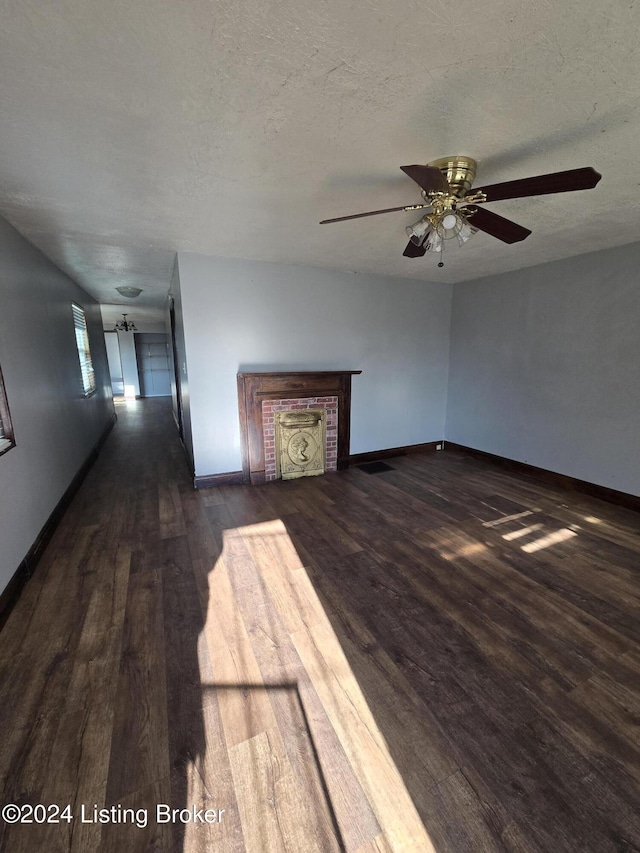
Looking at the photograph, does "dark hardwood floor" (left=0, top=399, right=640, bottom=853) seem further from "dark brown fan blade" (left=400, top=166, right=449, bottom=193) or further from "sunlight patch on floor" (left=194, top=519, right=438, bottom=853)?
"dark brown fan blade" (left=400, top=166, right=449, bottom=193)

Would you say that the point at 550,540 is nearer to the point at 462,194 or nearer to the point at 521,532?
the point at 521,532

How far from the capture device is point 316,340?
4234mm

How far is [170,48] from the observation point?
1.15m

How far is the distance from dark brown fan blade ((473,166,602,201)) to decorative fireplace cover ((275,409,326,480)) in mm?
2838

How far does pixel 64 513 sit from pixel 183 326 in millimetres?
2135

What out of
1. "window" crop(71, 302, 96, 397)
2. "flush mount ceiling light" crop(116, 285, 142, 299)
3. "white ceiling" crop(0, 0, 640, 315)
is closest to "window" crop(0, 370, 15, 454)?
A: "white ceiling" crop(0, 0, 640, 315)

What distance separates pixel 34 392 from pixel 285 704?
2.90 metres

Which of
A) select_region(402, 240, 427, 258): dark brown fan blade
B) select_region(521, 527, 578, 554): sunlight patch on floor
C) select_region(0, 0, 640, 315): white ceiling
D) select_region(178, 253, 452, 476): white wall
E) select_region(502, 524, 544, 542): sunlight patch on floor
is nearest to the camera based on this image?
select_region(0, 0, 640, 315): white ceiling

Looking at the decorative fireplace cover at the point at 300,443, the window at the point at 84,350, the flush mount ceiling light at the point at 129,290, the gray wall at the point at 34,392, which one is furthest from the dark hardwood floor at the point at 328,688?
the flush mount ceiling light at the point at 129,290

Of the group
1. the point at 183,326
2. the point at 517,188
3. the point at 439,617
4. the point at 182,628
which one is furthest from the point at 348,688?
the point at 183,326

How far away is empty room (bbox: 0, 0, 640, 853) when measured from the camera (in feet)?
3.64

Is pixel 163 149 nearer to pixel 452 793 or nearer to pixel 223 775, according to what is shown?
pixel 223 775

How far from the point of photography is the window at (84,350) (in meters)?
4.58

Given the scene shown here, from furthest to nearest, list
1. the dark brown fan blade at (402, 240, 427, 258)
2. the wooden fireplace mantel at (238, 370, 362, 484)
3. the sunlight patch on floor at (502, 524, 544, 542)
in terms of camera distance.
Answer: the wooden fireplace mantel at (238, 370, 362, 484) → the sunlight patch on floor at (502, 524, 544, 542) → the dark brown fan blade at (402, 240, 427, 258)
